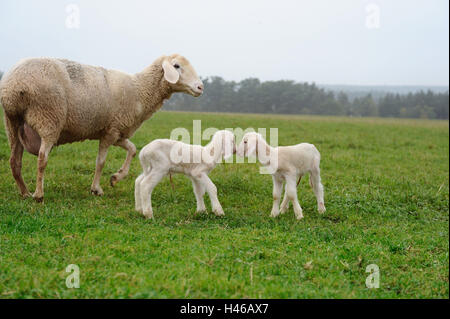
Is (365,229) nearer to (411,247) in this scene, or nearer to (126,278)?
(411,247)

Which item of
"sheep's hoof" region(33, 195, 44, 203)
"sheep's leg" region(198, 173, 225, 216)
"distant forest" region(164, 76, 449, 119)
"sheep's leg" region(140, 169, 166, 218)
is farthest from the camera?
"distant forest" region(164, 76, 449, 119)

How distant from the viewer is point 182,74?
8.46 meters

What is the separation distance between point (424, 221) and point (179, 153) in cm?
440

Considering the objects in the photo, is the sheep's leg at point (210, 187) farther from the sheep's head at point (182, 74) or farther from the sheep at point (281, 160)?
the sheep's head at point (182, 74)

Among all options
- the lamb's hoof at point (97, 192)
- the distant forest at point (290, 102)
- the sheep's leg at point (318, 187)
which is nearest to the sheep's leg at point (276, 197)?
the sheep's leg at point (318, 187)

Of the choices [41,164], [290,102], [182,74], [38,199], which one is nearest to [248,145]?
[182,74]

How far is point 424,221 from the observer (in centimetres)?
804

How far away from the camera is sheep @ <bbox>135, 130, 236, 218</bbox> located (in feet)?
22.6

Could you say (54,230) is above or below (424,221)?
above

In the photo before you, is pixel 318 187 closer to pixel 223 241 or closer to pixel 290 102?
pixel 223 241
